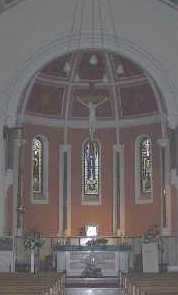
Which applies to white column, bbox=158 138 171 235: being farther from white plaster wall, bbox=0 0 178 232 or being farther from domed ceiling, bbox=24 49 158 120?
white plaster wall, bbox=0 0 178 232

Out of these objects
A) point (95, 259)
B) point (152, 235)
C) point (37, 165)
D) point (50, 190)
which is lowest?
point (95, 259)

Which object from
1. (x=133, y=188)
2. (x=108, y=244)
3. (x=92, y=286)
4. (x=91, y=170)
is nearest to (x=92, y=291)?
(x=92, y=286)

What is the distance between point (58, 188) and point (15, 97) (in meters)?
5.72

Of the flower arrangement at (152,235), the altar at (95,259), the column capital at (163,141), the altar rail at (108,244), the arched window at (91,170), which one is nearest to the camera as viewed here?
the flower arrangement at (152,235)

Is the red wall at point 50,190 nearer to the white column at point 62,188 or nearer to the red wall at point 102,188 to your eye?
the white column at point 62,188

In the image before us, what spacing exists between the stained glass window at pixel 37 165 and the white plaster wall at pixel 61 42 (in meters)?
4.20

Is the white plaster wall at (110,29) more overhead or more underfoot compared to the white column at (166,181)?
more overhead

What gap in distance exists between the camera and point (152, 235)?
2347 cm

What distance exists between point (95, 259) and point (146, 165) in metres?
6.03


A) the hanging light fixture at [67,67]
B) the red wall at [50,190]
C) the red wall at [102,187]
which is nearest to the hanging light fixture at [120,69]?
the hanging light fixture at [67,67]

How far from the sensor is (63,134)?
27891 mm

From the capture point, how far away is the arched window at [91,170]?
27953 mm

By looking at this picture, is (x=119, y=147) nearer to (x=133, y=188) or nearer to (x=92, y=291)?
(x=133, y=188)

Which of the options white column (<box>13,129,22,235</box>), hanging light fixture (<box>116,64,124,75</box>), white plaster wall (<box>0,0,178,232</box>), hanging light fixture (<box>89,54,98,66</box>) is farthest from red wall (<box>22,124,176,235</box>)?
white plaster wall (<box>0,0,178,232</box>)
